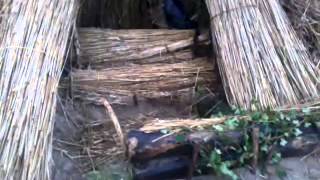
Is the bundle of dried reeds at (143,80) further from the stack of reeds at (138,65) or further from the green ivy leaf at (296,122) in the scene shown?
the green ivy leaf at (296,122)

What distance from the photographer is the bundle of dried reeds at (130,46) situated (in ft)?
9.87

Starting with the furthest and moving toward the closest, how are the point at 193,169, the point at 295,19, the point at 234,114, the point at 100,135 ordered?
the point at 295,19 < the point at 100,135 < the point at 234,114 < the point at 193,169

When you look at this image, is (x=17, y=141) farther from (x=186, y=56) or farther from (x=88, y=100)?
(x=186, y=56)

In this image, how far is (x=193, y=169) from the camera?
91.1 inches

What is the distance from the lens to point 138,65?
9.82 ft

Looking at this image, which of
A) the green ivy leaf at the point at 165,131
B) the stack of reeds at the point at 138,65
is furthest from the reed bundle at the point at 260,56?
the green ivy leaf at the point at 165,131

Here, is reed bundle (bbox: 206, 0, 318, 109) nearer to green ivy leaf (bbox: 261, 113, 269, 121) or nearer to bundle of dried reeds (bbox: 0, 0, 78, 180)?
green ivy leaf (bbox: 261, 113, 269, 121)

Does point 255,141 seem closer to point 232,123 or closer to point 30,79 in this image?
point 232,123

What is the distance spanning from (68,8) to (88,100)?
37cm

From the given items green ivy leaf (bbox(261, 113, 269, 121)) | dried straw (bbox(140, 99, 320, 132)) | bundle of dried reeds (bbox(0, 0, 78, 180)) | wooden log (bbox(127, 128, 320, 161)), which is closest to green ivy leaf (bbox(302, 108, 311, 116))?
dried straw (bbox(140, 99, 320, 132))

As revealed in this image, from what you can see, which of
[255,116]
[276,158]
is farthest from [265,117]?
[276,158]

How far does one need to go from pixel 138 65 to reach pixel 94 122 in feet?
1.08

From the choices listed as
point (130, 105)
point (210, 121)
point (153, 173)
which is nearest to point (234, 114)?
point (210, 121)

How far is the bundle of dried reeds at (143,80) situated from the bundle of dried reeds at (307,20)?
39 centimetres
